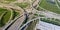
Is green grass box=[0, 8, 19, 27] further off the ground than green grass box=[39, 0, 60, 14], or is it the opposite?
green grass box=[39, 0, 60, 14]

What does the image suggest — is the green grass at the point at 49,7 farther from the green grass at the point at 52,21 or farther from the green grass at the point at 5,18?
the green grass at the point at 5,18

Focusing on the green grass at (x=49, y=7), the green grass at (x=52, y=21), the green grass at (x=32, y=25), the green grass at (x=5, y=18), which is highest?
the green grass at (x=49, y=7)

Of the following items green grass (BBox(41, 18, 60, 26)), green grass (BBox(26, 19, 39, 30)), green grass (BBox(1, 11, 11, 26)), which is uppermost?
green grass (BBox(1, 11, 11, 26))

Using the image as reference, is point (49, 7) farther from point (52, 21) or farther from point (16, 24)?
point (16, 24)

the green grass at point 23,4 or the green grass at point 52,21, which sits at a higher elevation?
the green grass at point 23,4

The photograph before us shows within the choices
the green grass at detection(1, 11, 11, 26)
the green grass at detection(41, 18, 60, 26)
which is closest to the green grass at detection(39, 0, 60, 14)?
the green grass at detection(41, 18, 60, 26)

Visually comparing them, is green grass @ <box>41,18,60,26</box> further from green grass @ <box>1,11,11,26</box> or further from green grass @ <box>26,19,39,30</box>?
green grass @ <box>1,11,11,26</box>

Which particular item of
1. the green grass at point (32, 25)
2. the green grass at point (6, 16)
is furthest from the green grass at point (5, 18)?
the green grass at point (32, 25)

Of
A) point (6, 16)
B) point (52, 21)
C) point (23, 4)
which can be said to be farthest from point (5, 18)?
point (52, 21)

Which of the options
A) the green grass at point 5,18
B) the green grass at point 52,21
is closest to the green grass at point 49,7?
the green grass at point 52,21

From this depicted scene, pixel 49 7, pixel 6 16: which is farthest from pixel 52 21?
pixel 6 16

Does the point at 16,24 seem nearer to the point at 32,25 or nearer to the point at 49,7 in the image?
the point at 32,25
